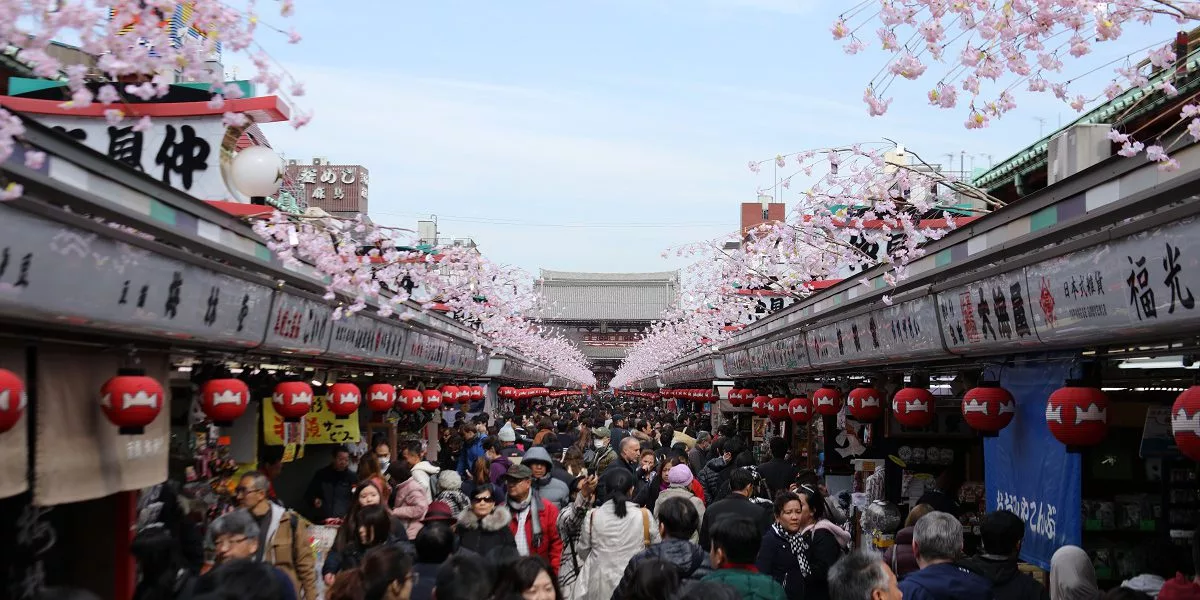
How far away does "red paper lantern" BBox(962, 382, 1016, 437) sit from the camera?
916 cm

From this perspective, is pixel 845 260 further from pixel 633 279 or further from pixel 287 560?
pixel 633 279

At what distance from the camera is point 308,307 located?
11047mm

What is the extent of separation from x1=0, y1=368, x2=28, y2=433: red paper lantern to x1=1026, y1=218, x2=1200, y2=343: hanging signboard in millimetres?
5879

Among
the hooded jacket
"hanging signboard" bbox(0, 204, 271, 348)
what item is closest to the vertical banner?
the hooded jacket

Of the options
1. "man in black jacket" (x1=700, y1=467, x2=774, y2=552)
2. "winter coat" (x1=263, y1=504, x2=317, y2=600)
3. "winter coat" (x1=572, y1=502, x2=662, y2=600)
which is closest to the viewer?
"winter coat" (x1=263, y1=504, x2=317, y2=600)

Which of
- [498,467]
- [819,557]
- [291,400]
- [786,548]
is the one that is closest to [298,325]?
[291,400]

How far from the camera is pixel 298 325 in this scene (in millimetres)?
10844

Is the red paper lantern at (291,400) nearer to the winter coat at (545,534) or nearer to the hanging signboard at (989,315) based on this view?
the winter coat at (545,534)

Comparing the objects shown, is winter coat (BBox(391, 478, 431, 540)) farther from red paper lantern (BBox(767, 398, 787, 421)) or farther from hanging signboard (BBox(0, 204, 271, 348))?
red paper lantern (BBox(767, 398, 787, 421))

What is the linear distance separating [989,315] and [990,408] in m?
0.96

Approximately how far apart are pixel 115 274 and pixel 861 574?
457cm

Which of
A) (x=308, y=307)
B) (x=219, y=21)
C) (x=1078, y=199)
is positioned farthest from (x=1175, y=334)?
(x=308, y=307)

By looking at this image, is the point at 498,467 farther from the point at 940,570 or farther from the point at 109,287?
the point at 940,570

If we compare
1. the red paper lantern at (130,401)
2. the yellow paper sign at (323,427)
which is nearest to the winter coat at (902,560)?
the red paper lantern at (130,401)
